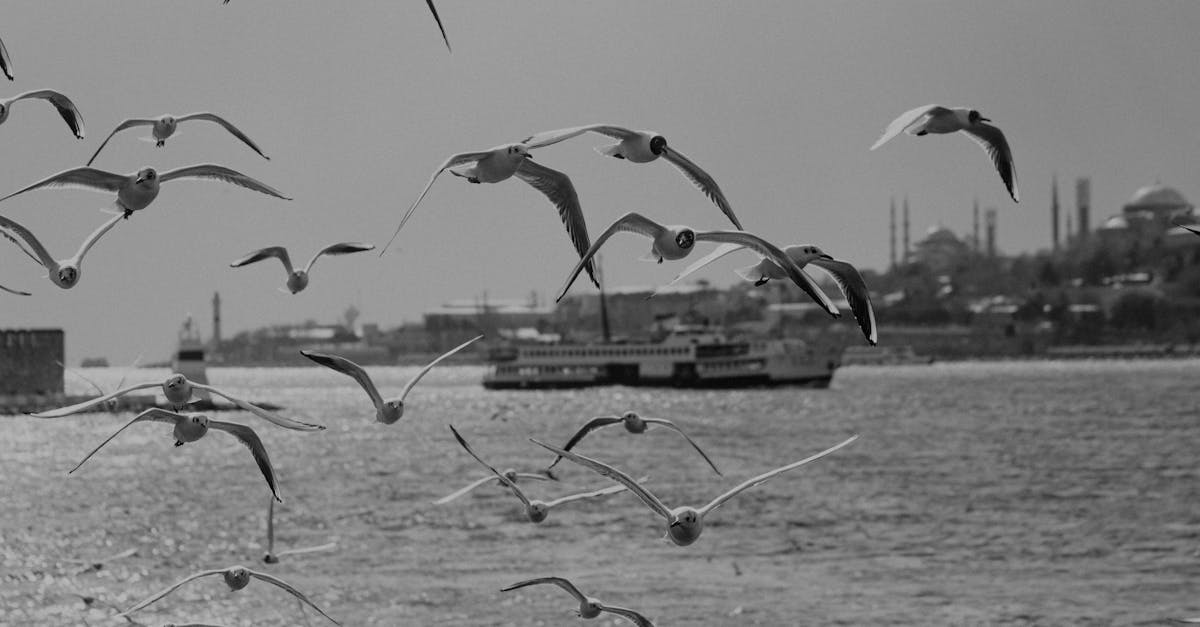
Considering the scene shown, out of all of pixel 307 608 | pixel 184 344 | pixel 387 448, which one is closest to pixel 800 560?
pixel 307 608

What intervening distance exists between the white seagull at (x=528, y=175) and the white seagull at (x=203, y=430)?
80.6 inches

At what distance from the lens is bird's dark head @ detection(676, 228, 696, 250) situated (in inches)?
400

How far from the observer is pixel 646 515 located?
1328 inches

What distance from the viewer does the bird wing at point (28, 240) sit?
9836 mm

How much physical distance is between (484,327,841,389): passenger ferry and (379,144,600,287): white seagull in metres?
104

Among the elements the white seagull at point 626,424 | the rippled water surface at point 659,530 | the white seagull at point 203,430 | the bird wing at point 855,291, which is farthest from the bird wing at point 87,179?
the rippled water surface at point 659,530

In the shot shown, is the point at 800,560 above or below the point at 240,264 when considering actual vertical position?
below

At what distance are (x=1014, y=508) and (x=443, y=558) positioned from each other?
1457 centimetres

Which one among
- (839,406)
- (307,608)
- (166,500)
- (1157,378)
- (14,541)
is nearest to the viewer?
(307,608)

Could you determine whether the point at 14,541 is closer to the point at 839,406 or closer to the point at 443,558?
the point at 443,558

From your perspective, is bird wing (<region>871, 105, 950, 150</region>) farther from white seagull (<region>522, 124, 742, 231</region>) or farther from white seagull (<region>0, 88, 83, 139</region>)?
white seagull (<region>0, 88, 83, 139</region>)

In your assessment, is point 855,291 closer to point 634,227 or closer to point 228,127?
point 634,227

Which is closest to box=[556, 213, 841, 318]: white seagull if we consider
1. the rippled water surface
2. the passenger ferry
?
the rippled water surface

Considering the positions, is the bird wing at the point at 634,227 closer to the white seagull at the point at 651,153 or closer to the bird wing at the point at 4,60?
the white seagull at the point at 651,153
